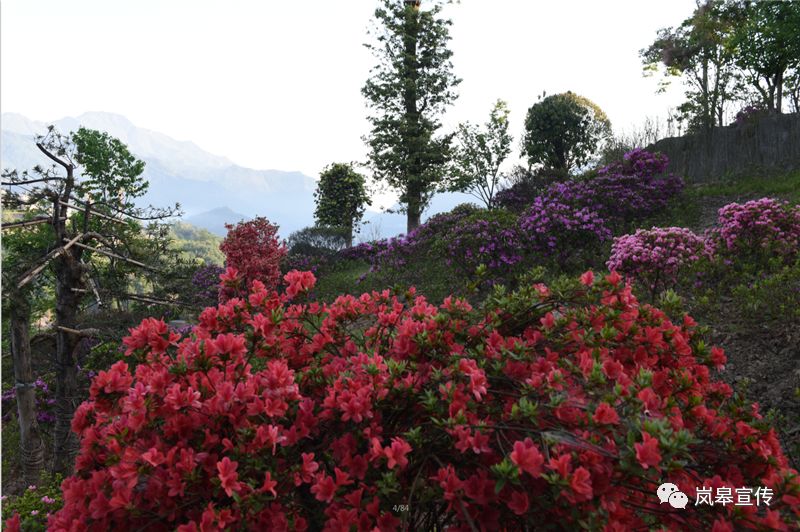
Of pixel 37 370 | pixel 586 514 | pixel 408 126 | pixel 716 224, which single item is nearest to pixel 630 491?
pixel 586 514

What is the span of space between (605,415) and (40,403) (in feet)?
32.2

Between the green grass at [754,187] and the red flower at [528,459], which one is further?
the green grass at [754,187]

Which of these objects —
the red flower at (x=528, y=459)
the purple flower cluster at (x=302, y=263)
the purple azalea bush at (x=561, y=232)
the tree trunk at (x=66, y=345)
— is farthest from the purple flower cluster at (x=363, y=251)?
the red flower at (x=528, y=459)

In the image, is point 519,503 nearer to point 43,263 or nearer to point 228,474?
point 228,474

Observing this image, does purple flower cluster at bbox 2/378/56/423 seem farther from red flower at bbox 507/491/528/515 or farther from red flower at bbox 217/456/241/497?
red flower at bbox 507/491/528/515

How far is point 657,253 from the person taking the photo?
19.3 ft

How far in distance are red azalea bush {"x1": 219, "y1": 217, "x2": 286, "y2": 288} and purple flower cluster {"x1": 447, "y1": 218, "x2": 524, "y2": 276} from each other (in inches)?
182

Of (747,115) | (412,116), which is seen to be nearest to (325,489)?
(747,115)

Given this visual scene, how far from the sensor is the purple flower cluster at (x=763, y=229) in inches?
265

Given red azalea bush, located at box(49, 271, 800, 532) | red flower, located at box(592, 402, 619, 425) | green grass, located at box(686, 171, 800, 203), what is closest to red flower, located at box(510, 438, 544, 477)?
red azalea bush, located at box(49, 271, 800, 532)

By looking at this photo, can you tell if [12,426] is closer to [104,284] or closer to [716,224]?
[104,284]

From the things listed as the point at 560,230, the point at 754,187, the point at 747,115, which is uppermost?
the point at 747,115

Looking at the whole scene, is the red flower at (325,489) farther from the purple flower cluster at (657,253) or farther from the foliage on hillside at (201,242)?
the foliage on hillside at (201,242)

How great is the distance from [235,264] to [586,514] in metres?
11.1
